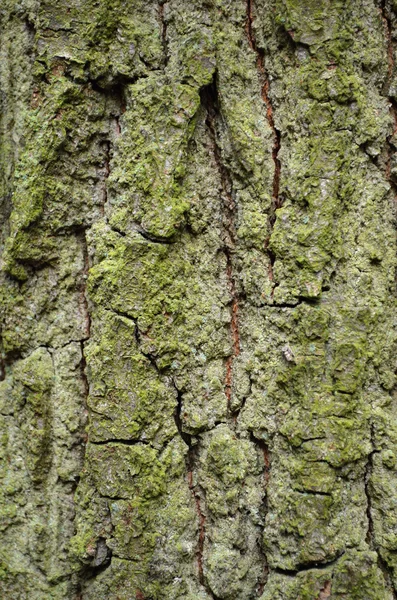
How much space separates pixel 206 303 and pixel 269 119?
0.51 meters

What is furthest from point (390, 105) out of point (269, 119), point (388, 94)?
point (269, 119)

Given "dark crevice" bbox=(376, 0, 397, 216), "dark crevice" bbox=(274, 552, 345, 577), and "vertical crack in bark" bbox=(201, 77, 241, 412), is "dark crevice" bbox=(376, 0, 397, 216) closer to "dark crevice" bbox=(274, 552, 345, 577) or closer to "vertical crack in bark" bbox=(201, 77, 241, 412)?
"vertical crack in bark" bbox=(201, 77, 241, 412)

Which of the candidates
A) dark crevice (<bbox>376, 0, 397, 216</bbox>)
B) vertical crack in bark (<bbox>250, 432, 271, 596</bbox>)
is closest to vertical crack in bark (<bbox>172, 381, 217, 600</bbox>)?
vertical crack in bark (<bbox>250, 432, 271, 596</bbox>)

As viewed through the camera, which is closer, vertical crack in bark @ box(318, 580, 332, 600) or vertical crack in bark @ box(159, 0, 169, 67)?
vertical crack in bark @ box(318, 580, 332, 600)

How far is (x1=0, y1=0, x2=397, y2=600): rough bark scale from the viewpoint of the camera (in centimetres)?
121

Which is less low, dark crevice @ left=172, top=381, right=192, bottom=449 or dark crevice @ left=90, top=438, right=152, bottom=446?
dark crevice @ left=172, top=381, right=192, bottom=449

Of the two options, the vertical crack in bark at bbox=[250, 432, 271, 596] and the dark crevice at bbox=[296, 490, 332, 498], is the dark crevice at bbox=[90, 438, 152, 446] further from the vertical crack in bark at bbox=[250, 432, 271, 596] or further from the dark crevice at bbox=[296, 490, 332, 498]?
the dark crevice at bbox=[296, 490, 332, 498]

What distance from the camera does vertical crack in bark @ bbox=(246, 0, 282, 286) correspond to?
1263 mm

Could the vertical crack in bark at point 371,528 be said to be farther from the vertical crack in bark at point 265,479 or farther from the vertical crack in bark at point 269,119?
the vertical crack in bark at point 269,119

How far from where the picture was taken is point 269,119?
4.20ft

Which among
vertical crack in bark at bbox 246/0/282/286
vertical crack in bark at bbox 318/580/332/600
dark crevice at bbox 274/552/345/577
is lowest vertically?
vertical crack in bark at bbox 318/580/332/600

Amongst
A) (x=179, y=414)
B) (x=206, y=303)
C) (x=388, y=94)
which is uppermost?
(x=388, y=94)

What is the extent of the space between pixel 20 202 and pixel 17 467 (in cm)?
72

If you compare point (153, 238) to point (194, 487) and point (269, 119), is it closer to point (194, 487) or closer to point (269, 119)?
point (269, 119)
